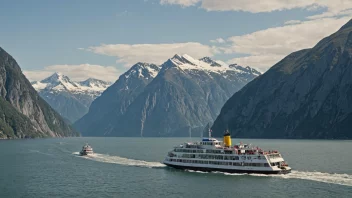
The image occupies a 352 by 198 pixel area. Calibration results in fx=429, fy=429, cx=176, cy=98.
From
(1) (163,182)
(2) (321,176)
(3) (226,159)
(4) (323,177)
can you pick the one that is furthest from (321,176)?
(1) (163,182)

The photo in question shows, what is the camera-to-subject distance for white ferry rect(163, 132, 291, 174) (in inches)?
4656

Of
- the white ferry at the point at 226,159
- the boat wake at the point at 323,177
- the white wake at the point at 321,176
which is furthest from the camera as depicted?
the white ferry at the point at 226,159

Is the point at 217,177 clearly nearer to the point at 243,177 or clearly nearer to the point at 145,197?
the point at 243,177

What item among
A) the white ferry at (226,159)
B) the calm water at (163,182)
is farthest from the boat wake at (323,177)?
the white ferry at (226,159)

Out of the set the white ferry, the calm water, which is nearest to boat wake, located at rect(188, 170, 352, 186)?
the calm water

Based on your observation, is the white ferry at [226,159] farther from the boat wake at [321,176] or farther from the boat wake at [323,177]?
the boat wake at [323,177]

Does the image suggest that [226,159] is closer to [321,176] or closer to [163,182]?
[163,182]

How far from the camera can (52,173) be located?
129750 mm

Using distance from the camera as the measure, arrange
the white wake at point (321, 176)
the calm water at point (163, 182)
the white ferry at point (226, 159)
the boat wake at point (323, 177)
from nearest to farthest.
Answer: the calm water at point (163, 182) → the boat wake at point (323, 177) → the white wake at point (321, 176) → the white ferry at point (226, 159)

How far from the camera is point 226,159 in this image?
125312 millimetres

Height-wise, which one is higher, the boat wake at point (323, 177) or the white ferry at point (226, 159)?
the white ferry at point (226, 159)

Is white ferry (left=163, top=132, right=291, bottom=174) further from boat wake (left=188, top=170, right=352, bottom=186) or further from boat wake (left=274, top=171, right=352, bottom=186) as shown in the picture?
boat wake (left=274, top=171, right=352, bottom=186)

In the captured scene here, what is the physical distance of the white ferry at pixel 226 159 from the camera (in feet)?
388

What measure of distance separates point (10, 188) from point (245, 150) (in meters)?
63.3
